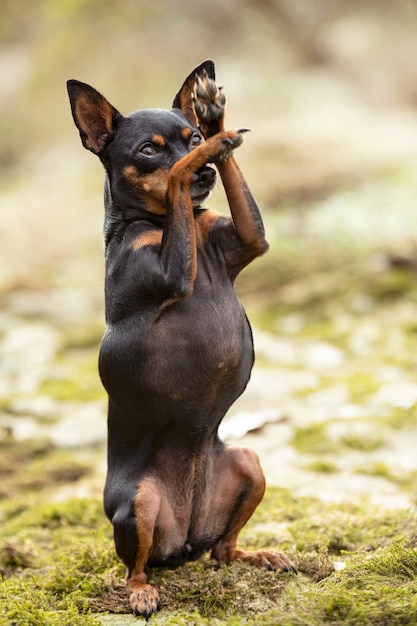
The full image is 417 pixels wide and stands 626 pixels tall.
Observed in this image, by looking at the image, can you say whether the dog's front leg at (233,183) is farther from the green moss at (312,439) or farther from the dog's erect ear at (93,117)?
→ the green moss at (312,439)

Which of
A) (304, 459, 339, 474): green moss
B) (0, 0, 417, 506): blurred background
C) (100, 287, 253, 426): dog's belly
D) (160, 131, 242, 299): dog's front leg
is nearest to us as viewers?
(160, 131, 242, 299): dog's front leg

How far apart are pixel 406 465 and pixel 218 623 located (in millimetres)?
2497

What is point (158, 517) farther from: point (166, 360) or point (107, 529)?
point (107, 529)

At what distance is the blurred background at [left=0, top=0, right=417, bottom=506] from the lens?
5.79 meters

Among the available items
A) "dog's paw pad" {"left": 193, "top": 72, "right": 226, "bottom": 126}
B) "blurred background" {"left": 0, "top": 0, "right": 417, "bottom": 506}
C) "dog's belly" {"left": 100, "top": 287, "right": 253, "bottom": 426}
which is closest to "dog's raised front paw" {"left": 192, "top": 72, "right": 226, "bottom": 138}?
"dog's paw pad" {"left": 193, "top": 72, "right": 226, "bottom": 126}

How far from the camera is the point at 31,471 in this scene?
5504 mm

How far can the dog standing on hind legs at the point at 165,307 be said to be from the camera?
2.83 meters

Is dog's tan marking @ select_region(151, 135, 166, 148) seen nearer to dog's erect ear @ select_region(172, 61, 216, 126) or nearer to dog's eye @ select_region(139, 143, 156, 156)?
dog's eye @ select_region(139, 143, 156, 156)

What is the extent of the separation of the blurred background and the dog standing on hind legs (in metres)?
1.76

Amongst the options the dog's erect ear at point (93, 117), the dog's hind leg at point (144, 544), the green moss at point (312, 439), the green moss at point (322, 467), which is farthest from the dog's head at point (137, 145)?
the green moss at point (312, 439)

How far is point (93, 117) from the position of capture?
2.97 m

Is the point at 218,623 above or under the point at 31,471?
above

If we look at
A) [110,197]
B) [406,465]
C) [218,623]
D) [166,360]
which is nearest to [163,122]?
[110,197]

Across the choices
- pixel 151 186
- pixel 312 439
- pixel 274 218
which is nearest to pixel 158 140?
pixel 151 186
